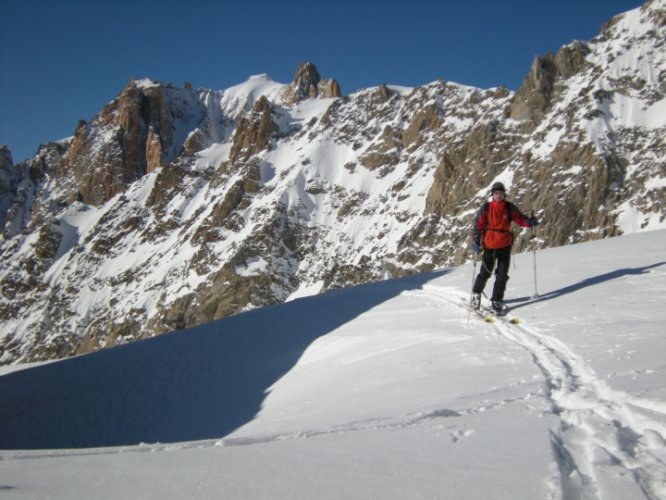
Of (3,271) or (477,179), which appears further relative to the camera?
(3,271)

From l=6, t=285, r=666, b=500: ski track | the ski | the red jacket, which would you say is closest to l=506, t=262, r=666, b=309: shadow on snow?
the ski

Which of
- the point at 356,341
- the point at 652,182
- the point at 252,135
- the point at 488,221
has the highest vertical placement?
the point at 252,135

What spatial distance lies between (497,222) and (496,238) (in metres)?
0.31

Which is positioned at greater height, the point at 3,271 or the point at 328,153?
the point at 328,153

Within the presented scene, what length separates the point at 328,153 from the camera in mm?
165875

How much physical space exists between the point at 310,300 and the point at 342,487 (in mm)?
13701

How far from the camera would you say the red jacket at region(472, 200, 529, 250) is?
355 inches

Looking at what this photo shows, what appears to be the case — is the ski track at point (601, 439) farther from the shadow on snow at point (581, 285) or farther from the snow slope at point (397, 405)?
the shadow on snow at point (581, 285)

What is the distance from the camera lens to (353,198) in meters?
149

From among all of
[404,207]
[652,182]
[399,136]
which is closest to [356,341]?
[652,182]

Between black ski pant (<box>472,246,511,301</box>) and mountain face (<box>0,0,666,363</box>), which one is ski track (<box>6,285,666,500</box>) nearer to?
black ski pant (<box>472,246,511,301</box>)

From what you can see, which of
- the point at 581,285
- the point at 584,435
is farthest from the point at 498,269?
the point at 584,435

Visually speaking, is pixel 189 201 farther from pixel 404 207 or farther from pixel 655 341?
pixel 655 341

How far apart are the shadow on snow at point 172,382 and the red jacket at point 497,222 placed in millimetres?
4595
